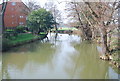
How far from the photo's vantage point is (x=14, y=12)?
2459cm

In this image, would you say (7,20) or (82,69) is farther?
(7,20)

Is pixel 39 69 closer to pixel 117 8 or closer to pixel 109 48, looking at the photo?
pixel 109 48

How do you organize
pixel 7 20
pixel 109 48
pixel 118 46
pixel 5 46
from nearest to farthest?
pixel 118 46, pixel 109 48, pixel 5 46, pixel 7 20

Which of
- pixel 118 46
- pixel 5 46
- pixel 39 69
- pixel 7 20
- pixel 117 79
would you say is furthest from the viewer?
pixel 7 20

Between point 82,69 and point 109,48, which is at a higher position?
point 109,48

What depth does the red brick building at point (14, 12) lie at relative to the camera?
79.5 ft

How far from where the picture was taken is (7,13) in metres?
24.3

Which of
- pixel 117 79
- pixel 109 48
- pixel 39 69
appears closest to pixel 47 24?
pixel 109 48

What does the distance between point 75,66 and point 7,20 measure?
19907 millimetres

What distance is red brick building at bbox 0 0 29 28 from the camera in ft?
79.5

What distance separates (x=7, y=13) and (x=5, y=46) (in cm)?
1563

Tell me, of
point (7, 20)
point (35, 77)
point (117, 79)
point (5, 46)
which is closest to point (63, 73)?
Result: point (35, 77)

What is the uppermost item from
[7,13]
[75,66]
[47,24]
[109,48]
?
[7,13]

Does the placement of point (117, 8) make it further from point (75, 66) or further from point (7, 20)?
point (7, 20)
